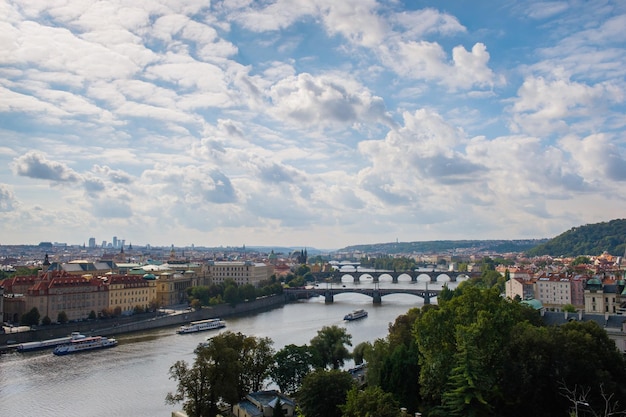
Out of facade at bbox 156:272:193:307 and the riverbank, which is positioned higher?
facade at bbox 156:272:193:307

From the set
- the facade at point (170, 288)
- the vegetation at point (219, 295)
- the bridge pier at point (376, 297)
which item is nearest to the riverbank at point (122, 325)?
the vegetation at point (219, 295)

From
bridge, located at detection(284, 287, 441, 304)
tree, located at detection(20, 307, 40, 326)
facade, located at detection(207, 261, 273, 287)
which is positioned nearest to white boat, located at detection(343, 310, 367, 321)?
bridge, located at detection(284, 287, 441, 304)

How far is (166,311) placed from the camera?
5416cm

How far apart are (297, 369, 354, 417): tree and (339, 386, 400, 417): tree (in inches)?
80.6

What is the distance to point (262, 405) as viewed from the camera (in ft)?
64.3

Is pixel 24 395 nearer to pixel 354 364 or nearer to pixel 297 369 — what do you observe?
pixel 297 369

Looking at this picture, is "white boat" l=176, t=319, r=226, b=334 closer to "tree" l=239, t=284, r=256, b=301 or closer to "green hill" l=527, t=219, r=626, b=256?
"tree" l=239, t=284, r=256, b=301

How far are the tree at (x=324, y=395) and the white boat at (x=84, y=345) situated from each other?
2254 cm

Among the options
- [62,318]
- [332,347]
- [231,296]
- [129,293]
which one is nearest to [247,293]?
[231,296]

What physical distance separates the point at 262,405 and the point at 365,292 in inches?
2131

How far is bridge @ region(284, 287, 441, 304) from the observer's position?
230 feet

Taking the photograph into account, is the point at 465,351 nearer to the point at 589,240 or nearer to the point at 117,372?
the point at 117,372

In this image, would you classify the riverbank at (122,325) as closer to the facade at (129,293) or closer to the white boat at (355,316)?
the facade at (129,293)

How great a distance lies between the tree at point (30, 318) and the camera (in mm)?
41188
